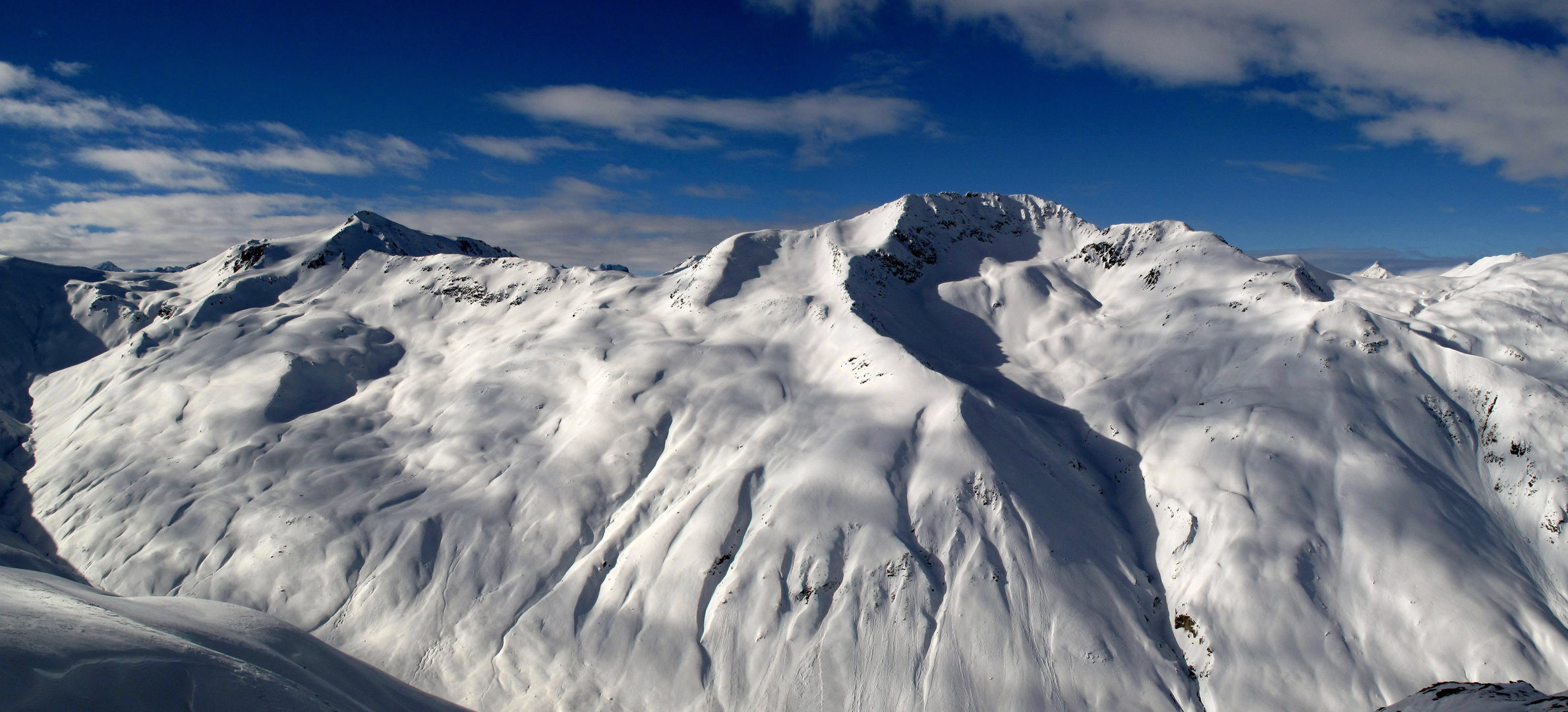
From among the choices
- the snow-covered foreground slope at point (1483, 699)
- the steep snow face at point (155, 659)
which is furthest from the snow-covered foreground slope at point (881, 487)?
the snow-covered foreground slope at point (1483, 699)

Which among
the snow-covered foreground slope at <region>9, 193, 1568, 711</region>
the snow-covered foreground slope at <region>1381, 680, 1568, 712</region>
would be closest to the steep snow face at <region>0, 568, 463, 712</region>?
the snow-covered foreground slope at <region>9, 193, 1568, 711</region>

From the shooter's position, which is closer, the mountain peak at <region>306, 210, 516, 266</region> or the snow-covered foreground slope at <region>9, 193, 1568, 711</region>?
the snow-covered foreground slope at <region>9, 193, 1568, 711</region>

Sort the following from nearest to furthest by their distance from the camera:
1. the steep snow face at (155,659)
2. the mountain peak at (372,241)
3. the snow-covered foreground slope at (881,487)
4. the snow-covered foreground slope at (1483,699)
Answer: the snow-covered foreground slope at (1483,699) → the steep snow face at (155,659) → the snow-covered foreground slope at (881,487) → the mountain peak at (372,241)

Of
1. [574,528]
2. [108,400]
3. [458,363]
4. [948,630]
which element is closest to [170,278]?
[108,400]

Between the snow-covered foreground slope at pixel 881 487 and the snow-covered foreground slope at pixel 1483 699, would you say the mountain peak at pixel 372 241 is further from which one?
the snow-covered foreground slope at pixel 1483 699

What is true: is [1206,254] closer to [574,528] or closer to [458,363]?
[574,528]

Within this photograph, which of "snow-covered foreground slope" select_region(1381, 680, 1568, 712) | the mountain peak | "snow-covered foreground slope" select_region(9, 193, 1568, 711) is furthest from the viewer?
the mountain peak

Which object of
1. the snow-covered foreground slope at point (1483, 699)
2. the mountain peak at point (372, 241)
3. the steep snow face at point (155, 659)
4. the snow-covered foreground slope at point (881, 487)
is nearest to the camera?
the snow-covered foreground slope at point (1483, 699)

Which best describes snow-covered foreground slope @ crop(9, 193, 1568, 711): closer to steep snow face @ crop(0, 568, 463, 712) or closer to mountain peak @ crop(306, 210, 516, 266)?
steep snow face @ crop(0, 568, 463, 712)

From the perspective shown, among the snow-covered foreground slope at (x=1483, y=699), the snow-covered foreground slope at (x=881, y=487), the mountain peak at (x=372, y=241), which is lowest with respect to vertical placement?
the snow-covered foreground slope at (x=881, y=487)
